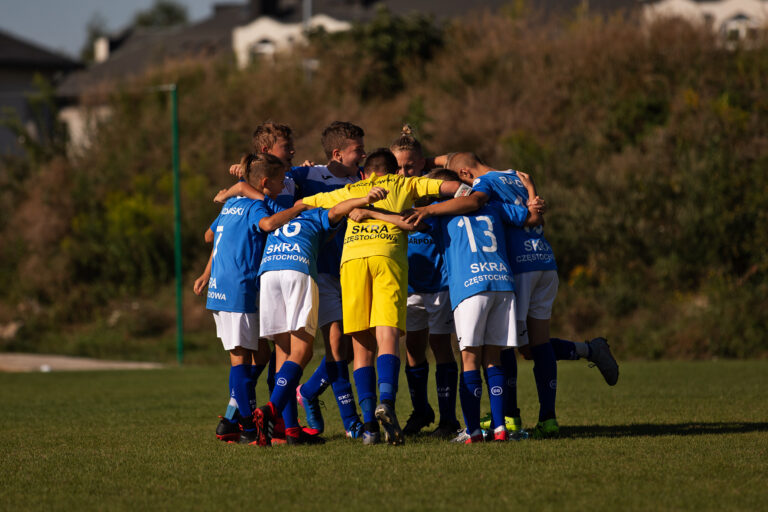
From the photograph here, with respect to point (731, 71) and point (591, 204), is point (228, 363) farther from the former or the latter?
point (731, 71)

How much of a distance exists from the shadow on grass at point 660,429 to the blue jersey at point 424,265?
1.52 m

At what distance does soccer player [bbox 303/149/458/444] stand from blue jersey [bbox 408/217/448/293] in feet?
2.14

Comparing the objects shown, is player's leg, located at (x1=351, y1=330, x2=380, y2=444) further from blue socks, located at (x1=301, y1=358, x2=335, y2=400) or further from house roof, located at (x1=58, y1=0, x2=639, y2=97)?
house roof, located at (x1=58, y1=0, x2=639, y2=97)

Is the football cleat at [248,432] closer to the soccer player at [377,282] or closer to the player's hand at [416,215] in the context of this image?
the soccer player at [377,282]

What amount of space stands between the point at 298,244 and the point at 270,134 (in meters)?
1.04

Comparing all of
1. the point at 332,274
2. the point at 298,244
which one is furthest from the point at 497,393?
the point at 298,244

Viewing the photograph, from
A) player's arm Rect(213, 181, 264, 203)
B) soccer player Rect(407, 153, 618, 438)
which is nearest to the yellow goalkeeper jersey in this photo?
soccer player Rect(407, 153, 618, 438)

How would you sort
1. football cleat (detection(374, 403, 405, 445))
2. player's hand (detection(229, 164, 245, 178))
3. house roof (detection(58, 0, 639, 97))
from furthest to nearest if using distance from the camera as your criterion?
house roof (detection(58, 0, 639, 97)) → player's hand (detection(229, 164, 245, 178)) → football cleat (detection(374, 403, 405, 445))

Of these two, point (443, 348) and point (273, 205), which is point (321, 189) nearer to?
point (273, 205)

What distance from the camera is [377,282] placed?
6.87 meters

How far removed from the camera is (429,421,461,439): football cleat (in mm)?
7406

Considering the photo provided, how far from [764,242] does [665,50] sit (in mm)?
8213

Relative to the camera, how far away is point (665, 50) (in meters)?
26.2

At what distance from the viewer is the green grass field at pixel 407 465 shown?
497cm
